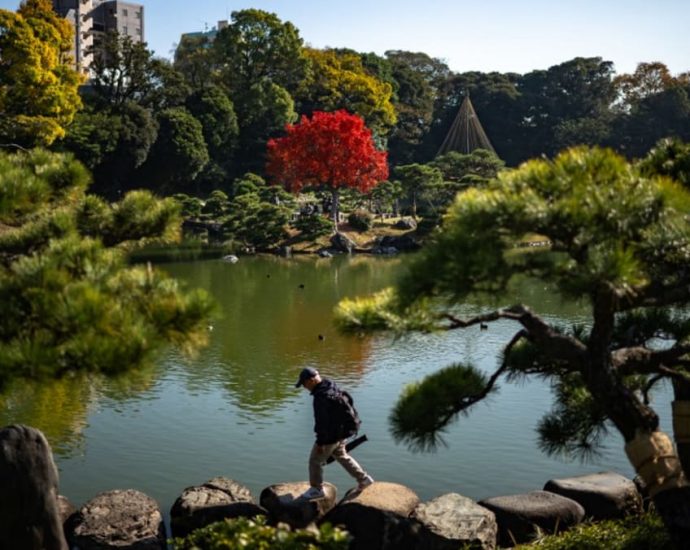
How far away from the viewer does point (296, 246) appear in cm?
3725

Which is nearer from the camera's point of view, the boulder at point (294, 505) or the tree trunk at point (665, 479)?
the tree trunk at point (665, 479)

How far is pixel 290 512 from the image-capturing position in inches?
291

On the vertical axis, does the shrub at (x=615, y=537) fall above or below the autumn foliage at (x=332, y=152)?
below

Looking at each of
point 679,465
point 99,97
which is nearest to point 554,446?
point 679,465

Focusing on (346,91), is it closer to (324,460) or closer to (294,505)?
(324,460)

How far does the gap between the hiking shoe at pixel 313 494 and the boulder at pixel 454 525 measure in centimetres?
82

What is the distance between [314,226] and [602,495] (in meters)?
29.5

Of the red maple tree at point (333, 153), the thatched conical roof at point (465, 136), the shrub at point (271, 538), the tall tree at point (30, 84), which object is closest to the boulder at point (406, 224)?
the red maple tree at point (333, 153)

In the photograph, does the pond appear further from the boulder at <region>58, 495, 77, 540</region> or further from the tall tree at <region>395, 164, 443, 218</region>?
the tall tree at <region>395, 164, 443, 218</region>

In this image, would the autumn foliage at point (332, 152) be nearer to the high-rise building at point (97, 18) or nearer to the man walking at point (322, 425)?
the high-rise building at point (97, 18)

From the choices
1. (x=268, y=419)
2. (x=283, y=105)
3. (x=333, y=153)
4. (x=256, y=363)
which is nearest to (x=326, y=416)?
(x=268, y=419)

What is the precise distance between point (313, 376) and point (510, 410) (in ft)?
18.9

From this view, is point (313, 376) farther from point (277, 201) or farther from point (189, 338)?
point (277, 201)

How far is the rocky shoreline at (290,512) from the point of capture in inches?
253
